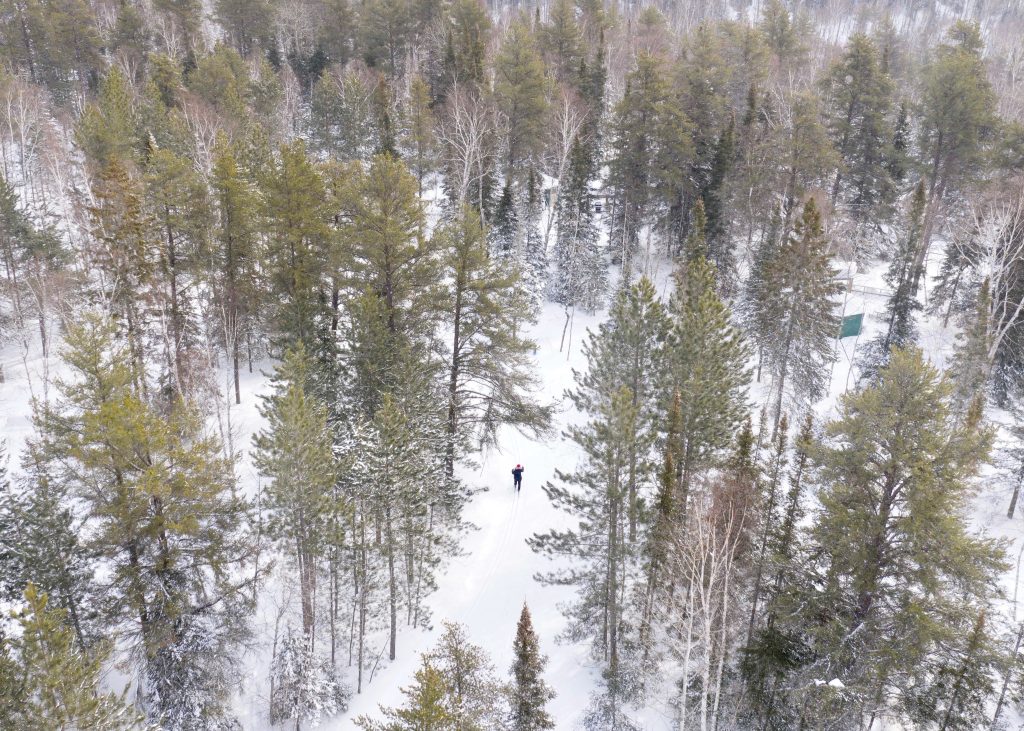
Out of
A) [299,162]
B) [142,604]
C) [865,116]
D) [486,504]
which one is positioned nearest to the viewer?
[142,604]

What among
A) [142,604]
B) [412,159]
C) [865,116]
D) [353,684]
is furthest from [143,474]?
[865,116]

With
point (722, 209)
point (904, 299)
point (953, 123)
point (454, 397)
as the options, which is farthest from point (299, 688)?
point (953, 123)

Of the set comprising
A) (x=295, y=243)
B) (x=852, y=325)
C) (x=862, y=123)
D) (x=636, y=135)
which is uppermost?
(x=862, y=123)

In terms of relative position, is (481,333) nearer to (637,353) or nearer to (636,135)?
(637,353)

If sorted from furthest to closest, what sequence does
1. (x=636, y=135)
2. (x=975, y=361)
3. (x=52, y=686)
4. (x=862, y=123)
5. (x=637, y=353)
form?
(x=862, y=123) < (x=636, y=135) < (x=975, y=361) < (x=637, y=353) < (x=52, y=686)

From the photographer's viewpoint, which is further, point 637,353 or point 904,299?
point 904,299

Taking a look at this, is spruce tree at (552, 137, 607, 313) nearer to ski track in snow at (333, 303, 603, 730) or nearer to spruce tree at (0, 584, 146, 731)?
ski track in snow at (333, 303, 603, 730)

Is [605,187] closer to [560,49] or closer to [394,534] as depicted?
[560,49]

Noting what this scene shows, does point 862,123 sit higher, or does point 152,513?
point 862,123

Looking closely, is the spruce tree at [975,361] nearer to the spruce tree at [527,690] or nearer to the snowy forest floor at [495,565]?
the snowy forest floor at [495,565]
